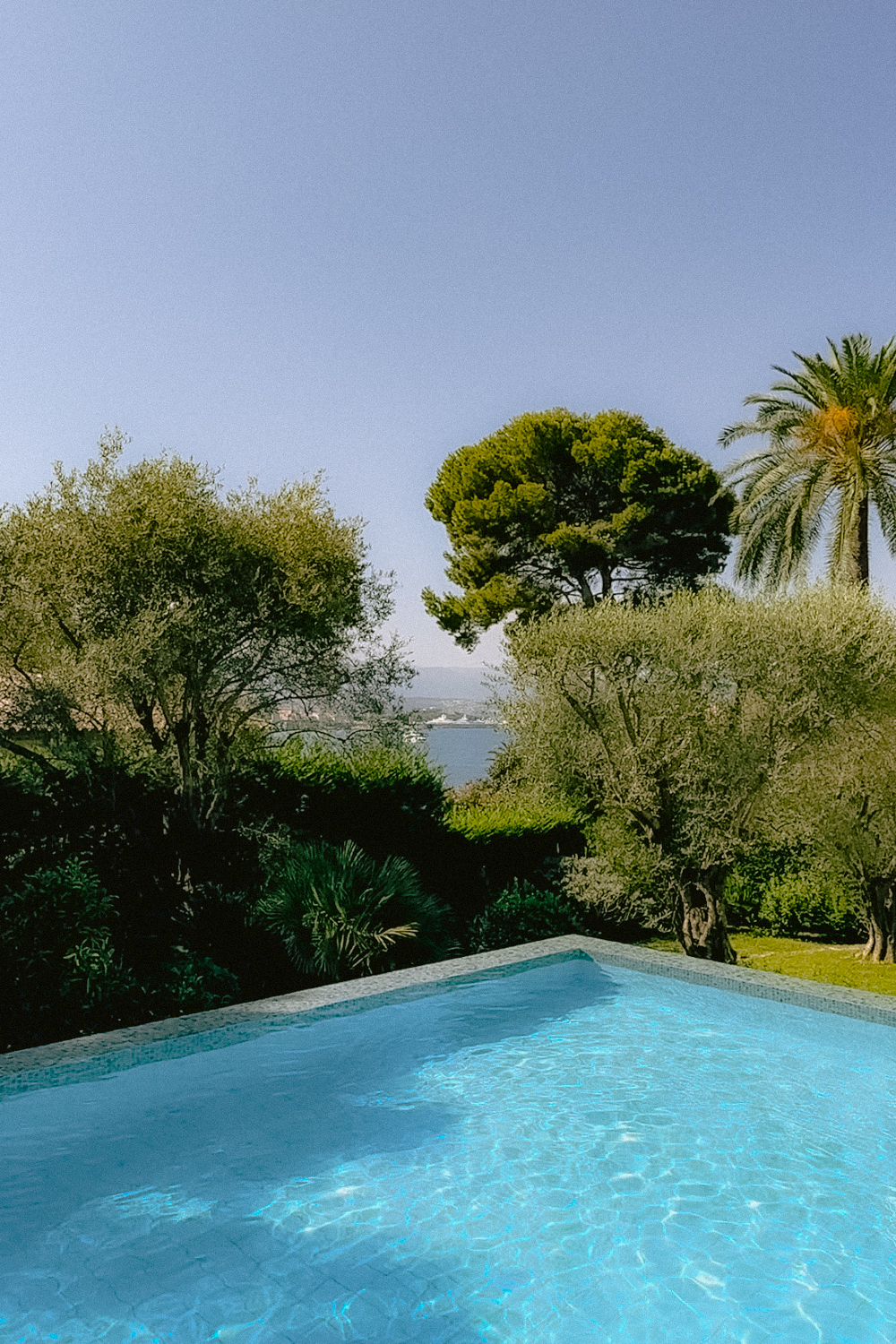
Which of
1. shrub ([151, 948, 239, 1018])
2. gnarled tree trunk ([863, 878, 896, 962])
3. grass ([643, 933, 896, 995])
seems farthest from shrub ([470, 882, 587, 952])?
gnarled tree trunk ([863, 878, 896, 962])

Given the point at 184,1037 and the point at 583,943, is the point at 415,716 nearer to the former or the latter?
the point at 583,943

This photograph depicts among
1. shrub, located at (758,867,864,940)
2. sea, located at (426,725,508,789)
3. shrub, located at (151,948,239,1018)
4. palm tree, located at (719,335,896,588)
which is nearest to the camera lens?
shrub, located at (151,948,239,1018)

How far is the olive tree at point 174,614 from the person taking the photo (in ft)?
A: 28.2

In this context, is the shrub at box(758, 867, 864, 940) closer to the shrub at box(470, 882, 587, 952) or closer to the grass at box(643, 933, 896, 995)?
the grass at box(643, 933, 896, 995)

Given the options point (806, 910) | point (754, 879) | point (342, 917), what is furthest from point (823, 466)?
point (342, 917)

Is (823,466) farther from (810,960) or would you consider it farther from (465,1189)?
(465,1189)

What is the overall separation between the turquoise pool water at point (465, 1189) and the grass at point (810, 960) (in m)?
4.12

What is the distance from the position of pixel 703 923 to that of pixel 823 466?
39.3ft

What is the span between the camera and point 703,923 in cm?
1151

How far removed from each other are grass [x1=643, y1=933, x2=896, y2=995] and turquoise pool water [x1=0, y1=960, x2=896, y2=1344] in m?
4.12

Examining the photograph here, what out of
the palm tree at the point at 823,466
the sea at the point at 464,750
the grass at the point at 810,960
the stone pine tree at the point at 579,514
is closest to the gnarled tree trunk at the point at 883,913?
the grass at the point at 810,960

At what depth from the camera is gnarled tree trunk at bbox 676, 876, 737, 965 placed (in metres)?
11.4

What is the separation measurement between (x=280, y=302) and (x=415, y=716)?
6351 millimetres

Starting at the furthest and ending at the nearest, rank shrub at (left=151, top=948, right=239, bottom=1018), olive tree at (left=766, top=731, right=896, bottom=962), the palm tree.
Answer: the palm tree, olive tree at (left=766, top=731, right=896, bottom=962), shrub at (left=151, top=948, right=239, bottom=1018)
